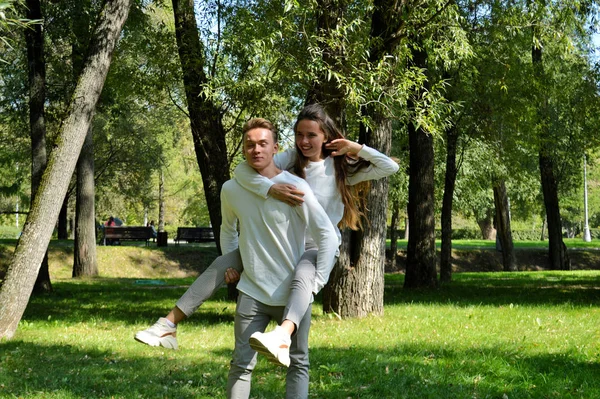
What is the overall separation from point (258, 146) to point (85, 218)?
18.9 m

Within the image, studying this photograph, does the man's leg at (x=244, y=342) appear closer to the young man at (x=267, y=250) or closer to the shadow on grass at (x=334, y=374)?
the young man at (x=267, y=250)

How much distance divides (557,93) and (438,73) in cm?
442

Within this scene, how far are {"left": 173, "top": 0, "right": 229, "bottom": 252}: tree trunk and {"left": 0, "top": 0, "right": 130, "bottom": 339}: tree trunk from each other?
8.88 feet

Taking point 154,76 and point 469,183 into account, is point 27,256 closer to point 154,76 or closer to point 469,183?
point 154,76

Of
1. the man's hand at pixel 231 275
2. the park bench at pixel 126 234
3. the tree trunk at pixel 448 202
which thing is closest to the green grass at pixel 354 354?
the man's hand at pixel 231 275

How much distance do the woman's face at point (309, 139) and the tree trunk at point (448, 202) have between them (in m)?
15.3

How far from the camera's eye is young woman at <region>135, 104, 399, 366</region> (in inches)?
178

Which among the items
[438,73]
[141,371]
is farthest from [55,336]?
[438,73]

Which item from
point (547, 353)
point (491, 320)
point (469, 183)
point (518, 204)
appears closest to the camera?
point (547, 353)

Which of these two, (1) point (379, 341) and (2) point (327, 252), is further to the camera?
(1) point (379, 341)

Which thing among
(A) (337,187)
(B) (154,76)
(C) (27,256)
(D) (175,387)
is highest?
(B) (154,76)

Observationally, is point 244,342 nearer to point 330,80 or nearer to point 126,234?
point 330,80

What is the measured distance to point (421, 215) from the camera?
1794 centimetres

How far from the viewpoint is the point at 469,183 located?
28.0m
